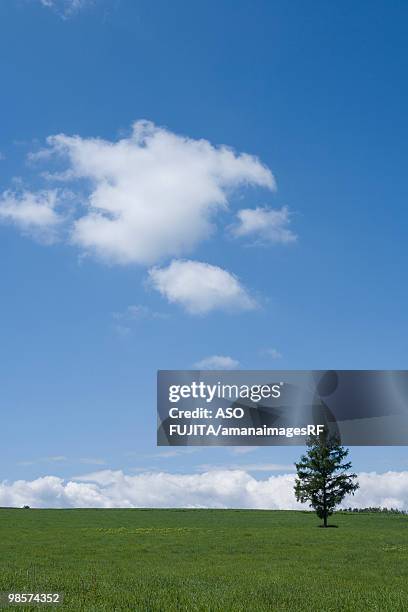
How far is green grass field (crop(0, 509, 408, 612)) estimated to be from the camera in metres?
18.0

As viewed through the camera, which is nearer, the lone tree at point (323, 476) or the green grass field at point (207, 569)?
the green grass field at point (207, 569)

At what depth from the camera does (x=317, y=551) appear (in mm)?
43688

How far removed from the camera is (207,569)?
3100 centimetres

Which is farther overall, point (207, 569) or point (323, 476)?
point (323, 476)

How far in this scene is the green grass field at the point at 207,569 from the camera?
59.0 ft

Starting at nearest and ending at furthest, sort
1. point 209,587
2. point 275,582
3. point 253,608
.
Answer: point 253,608 → point 209,587 → point 275,582

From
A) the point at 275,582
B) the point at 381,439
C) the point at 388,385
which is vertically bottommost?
the point at 275,582

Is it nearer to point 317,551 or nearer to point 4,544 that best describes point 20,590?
point 317,551

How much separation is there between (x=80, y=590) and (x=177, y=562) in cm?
1729

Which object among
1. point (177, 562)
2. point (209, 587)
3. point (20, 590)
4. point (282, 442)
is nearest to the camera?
point (20, 590)

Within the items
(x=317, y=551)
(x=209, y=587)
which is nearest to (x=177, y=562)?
(x=317, y=551)

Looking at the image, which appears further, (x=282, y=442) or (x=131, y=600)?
(x=282, y=442)

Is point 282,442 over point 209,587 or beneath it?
over

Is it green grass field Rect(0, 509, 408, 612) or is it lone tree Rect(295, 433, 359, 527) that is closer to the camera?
green grass field Rect(0, 509, 408, 612)
